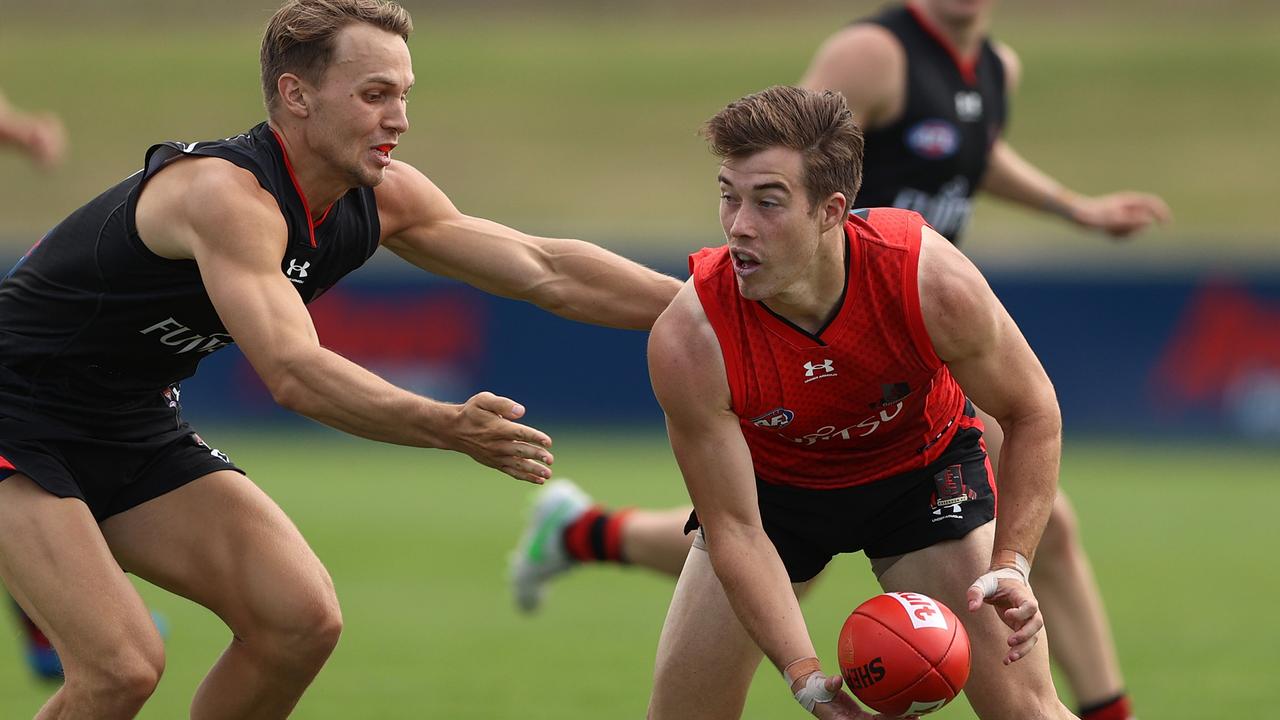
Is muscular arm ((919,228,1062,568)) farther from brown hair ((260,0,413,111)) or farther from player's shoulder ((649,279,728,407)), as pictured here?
brown hair ((260,0,413,111))

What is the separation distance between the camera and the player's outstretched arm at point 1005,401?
15.2ft

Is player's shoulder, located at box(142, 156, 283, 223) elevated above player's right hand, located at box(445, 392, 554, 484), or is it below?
above

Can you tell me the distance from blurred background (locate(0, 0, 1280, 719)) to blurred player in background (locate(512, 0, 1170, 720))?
773mm

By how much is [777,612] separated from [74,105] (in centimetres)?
3032

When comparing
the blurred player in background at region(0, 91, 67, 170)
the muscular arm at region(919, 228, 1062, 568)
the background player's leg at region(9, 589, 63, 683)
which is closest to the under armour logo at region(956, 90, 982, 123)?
the muscular arm at region(919, 228, 1062, 568)

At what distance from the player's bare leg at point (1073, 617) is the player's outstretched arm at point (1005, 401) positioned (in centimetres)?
160

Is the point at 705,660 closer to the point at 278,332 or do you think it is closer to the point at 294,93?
the point at 278,332

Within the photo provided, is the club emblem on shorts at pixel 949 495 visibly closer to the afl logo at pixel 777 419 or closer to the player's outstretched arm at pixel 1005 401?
the player's outstretched arm at pixel 1005 401

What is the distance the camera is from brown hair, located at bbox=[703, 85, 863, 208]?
180 inches

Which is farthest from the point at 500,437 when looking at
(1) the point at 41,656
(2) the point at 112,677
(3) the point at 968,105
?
(1) the point at 41,656

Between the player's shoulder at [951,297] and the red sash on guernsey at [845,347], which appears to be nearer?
the player's shoulder at [951,297]

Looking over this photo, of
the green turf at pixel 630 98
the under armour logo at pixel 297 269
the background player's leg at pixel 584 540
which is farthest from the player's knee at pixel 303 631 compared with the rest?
the green turf at pixel 630 98

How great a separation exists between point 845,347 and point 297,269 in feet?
5.19

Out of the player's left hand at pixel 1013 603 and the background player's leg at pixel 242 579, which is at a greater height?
the player's left hand at pixel 1013 603
